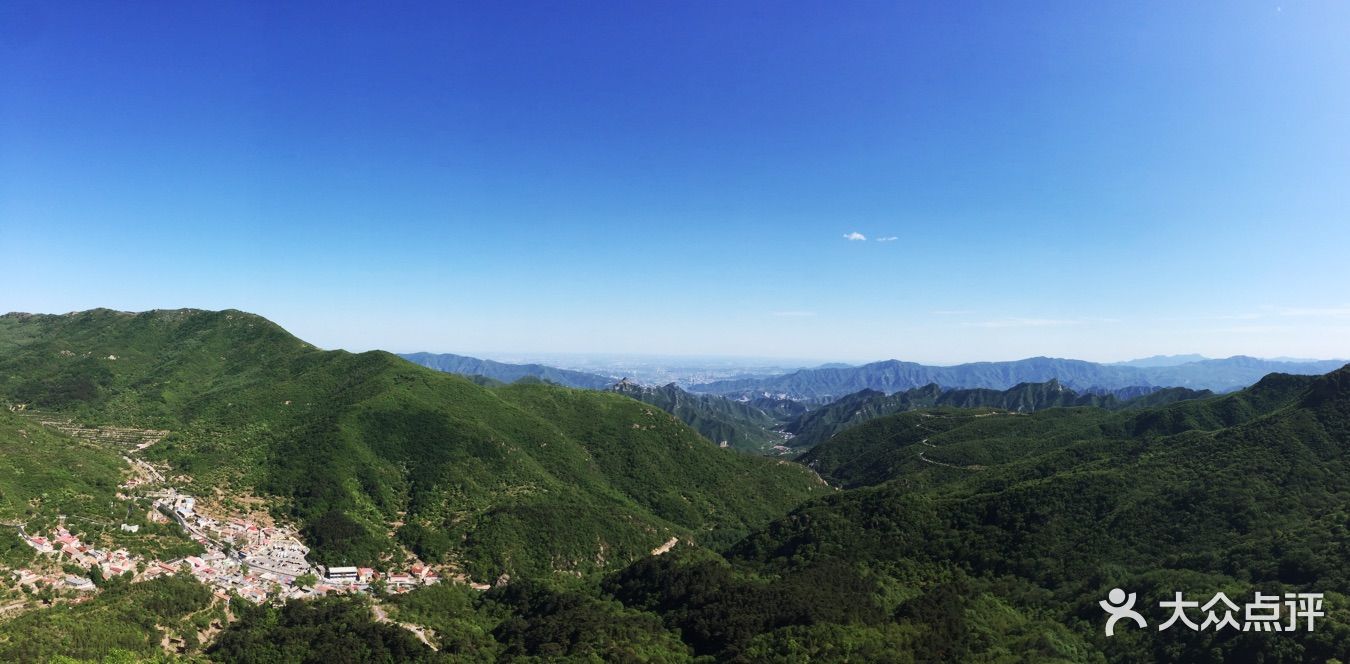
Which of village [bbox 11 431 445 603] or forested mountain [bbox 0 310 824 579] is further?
forested mountain [bbox 0 310 824 579]

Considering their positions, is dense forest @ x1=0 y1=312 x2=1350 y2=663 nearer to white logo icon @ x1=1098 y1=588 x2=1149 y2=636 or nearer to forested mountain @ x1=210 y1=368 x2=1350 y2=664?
forested mountain @ x1=210 y1=368 x2=1350 y2=664

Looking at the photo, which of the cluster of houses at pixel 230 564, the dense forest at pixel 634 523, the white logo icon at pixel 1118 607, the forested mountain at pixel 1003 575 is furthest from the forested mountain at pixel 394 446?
the white logo icon at pixel 1118 607

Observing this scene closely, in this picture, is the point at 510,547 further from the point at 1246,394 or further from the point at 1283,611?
the point at 1246,394

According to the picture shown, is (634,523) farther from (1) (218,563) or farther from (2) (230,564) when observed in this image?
(1) (218,563)

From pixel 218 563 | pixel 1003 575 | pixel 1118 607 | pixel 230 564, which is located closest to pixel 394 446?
pixel 230 564

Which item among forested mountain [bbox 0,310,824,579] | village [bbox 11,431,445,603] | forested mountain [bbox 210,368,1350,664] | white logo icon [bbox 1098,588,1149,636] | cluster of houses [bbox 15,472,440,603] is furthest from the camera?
forested mountain [bbox 0,310,824,579]

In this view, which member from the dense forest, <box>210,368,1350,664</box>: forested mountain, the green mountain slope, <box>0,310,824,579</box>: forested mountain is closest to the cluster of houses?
the dense forest
